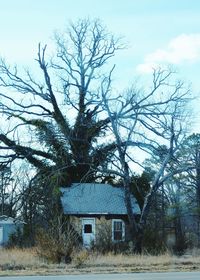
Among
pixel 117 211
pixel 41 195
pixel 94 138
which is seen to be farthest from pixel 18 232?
pixel 94 138

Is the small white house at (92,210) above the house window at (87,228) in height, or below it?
above

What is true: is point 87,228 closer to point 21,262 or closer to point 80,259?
point 21,262

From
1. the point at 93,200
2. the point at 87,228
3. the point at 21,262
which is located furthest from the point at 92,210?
the point at 21,262

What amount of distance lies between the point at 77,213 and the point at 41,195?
4.01m

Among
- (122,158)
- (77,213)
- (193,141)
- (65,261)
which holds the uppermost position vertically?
(193,141)

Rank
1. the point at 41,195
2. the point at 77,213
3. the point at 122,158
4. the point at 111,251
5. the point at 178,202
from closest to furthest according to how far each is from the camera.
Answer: the point at 111,251
the point at 122,158
the point at 77,213
the point at 41,195
the point at 178,202

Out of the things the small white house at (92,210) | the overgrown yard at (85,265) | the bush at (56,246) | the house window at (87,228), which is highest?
the small white house at (92,210)

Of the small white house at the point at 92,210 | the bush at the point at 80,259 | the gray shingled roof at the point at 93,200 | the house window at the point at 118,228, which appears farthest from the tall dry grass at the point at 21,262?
the gray shingled roof at the point at 93,200

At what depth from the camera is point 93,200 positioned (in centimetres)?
4141

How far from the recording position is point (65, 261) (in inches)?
928

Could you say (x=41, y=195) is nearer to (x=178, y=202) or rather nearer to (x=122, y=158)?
(x=122, y=158)

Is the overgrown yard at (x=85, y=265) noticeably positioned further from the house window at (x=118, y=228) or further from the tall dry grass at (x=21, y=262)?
the house window at (x=118, y=228)

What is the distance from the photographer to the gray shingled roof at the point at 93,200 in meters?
40.0

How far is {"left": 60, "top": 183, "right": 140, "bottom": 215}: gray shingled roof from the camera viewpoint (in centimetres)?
4003
